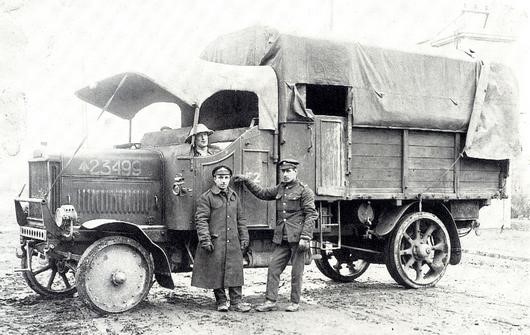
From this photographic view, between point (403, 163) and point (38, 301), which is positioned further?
point (403, 163)

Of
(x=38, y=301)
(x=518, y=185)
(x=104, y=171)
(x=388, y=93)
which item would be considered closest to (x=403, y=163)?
(x=388, y=93)

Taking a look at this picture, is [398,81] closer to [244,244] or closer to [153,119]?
[244,244]

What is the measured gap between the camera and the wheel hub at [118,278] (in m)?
6.68

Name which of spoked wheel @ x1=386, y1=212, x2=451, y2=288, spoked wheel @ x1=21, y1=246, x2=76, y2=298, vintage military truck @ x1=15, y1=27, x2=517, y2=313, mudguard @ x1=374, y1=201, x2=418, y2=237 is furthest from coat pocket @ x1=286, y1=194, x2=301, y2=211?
spoked wheel @ x1=21, y1=246, x2=76, y2=298

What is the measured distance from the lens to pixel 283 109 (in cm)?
776

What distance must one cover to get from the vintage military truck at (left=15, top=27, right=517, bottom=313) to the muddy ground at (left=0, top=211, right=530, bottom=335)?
1.08ft

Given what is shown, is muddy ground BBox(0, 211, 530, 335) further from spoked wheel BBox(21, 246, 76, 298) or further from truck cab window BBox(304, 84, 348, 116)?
truck cab window BBox(304, 84, 348, 116)

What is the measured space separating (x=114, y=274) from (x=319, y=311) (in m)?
2.28

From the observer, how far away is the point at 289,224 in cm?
721

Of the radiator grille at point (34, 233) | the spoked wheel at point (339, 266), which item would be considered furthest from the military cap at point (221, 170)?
the spoked wheel at point (339, 266)

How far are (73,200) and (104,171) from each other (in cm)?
47

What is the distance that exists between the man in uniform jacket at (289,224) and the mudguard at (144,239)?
1130 mm

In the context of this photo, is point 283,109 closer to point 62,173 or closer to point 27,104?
point 62,173

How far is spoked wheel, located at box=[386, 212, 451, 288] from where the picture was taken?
8.65 meters
